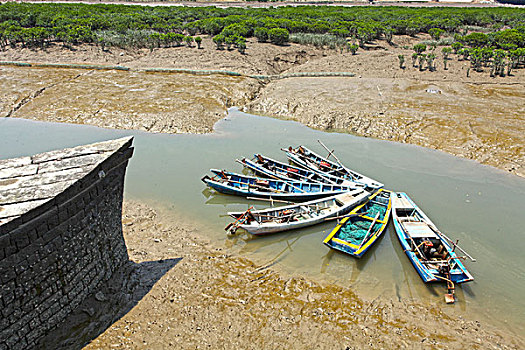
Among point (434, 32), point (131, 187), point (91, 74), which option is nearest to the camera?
point (131, 187)

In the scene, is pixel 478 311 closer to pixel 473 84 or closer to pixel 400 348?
pixel 400 348

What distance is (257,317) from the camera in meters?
10.5

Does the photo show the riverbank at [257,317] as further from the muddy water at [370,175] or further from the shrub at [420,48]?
the shrub at [420,48]

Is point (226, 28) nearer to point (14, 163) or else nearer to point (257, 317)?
point (14, 163)

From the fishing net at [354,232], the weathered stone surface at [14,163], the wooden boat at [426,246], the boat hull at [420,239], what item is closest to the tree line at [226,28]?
the boat hull at [420,239]

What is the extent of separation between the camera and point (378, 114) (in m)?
25.9

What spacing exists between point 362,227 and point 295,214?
3.06 meters

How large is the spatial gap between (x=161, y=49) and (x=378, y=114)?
1208 inches

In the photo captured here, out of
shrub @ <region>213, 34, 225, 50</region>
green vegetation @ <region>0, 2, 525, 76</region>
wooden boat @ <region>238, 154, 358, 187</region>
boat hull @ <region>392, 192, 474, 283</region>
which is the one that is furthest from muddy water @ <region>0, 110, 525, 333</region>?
green vegetation @ <region>0, 2, 525, 76</region>

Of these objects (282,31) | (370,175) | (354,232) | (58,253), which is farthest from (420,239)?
Result: (282,31)

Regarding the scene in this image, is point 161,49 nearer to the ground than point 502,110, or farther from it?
farther from it

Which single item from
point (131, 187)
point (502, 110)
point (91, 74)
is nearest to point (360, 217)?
point (131, 187)

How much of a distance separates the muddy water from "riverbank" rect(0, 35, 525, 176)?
1484 mm

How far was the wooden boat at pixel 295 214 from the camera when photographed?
14.2 metres
